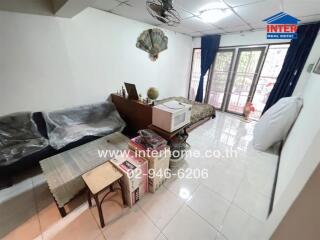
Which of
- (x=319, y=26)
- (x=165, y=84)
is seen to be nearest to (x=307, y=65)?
(x=319, y=26)

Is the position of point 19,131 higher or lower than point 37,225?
higher

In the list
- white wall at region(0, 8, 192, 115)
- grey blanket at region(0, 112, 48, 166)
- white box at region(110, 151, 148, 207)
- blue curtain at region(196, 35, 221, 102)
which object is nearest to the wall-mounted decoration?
white wall at region(0, 8, 192, 115)

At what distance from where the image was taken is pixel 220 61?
4270 millimetres

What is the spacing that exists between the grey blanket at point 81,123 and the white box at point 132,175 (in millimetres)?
980

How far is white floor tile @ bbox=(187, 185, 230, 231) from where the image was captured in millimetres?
1434

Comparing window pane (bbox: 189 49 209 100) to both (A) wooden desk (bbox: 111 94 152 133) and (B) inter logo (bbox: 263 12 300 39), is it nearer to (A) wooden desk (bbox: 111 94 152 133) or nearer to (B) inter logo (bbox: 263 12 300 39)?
(B) inter logo (bbox: 263 12 300 39)

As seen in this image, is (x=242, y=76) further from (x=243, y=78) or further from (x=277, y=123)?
(x=277, y=123)

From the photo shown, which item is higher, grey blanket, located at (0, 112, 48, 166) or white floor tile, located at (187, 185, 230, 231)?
grey blanket, located at (0, 112, 48, 166)

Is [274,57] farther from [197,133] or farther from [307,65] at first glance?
[197,133]

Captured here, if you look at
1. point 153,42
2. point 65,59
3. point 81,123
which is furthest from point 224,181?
point 153,42

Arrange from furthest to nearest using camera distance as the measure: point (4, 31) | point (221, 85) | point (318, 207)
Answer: point (221, 85) → point (4, 31) → point (318, 207)

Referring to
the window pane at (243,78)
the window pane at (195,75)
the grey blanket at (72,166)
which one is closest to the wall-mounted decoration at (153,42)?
the window pane at (195,75)

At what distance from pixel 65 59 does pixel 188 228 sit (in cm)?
285

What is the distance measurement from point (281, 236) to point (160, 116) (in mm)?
1385
